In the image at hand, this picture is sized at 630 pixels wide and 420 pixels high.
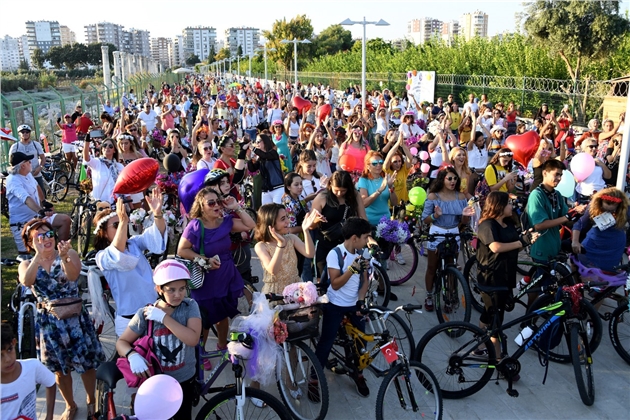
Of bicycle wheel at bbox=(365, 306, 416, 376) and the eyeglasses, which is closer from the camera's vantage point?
the eyeglasses

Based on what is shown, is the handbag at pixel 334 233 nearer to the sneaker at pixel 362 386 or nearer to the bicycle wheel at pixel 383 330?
the bicycle wheel at pixel 383 330

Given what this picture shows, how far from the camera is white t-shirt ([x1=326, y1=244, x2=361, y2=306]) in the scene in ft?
15.7

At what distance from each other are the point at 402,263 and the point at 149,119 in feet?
37.2

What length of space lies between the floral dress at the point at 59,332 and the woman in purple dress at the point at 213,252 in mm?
957

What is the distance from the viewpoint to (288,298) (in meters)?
4.47

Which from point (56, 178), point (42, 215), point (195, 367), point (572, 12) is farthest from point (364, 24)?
point (195, 367)

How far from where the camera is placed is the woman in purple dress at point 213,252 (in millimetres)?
4945

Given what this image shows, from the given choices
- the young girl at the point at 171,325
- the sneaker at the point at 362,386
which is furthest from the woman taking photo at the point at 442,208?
the young girl at the point at 171,325

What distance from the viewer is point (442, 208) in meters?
6.48

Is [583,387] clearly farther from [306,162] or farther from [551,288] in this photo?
[306,162]

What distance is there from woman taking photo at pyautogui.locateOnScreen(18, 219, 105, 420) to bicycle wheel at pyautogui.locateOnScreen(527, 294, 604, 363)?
382cm

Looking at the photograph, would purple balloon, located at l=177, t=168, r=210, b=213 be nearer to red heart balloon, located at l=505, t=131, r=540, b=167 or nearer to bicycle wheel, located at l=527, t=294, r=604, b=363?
bicycle wheel, located at l=527, t=294, r=604, b=363

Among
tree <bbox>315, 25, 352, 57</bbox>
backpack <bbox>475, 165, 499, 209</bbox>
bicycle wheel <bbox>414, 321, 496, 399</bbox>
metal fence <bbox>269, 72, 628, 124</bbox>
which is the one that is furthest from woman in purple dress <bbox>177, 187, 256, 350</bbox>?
tree <bbox>315, 25, 352, 57</bbox>

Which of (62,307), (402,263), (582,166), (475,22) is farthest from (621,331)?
(475,22)
